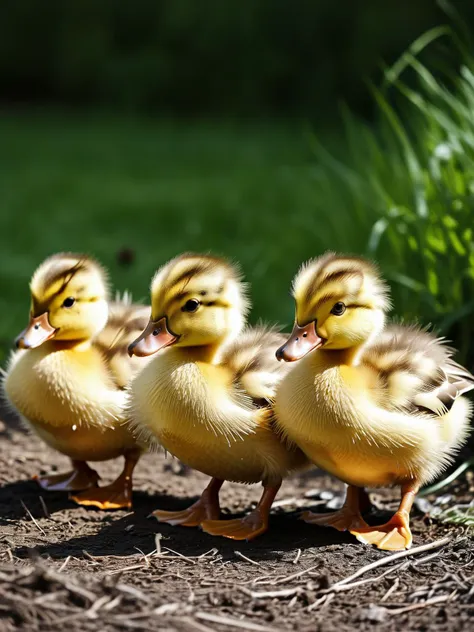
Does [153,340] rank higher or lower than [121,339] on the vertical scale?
higher

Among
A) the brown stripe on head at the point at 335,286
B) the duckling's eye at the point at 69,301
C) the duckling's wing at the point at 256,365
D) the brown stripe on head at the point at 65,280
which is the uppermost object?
the brown stripe on head at the point at 335,286

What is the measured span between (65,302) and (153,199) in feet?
20.3

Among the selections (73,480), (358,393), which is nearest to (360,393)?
(358,393)

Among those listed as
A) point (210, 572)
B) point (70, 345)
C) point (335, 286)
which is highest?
point (335, 286)

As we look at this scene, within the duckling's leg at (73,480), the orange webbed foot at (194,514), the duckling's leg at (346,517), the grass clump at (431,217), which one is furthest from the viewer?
the grass clump at (431,217)

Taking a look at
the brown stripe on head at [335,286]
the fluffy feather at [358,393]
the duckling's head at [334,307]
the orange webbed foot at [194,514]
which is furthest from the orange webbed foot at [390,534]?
the brown stripe on head at [335,286]

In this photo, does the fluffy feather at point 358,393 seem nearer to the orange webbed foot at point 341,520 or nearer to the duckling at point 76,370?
the orange webbed foot at point 341,520

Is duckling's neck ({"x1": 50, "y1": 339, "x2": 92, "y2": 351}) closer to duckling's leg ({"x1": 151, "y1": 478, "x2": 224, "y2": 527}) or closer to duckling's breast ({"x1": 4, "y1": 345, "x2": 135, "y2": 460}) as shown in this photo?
duckling's breast ({"x1": 4, "y1": 345, "x2": 135, "y2": 460})

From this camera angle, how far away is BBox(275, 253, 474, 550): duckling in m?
3.38

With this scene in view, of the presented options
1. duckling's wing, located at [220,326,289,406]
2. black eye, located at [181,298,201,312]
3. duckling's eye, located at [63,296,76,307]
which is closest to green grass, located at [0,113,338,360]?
duckling's eye, located at [63,296,76,307]

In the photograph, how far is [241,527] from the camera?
144 inches

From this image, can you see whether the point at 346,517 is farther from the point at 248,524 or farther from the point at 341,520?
the point at 248,524

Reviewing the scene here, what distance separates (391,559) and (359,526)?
13.8 inches

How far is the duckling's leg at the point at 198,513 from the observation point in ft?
12.4
